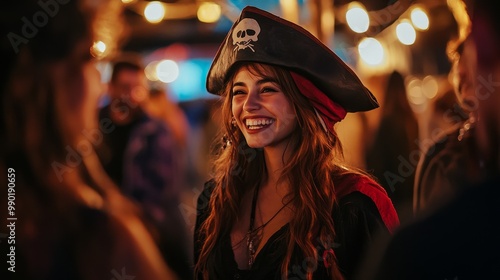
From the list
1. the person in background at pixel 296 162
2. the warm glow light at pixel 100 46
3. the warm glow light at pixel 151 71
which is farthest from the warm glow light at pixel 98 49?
the person in background at pixel 296 162

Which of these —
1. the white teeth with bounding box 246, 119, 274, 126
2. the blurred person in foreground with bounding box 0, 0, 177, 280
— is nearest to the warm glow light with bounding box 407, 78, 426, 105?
the white teeth with bounding box 246, 119, 274, 126

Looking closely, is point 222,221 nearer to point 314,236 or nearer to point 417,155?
point 314,236

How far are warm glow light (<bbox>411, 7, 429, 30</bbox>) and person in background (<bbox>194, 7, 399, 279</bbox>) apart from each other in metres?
0.70

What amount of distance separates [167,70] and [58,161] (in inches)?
28.5

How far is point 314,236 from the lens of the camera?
7.18 ft

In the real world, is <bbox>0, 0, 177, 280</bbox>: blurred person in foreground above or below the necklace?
above

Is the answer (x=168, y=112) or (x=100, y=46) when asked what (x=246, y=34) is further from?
(x=100, y=46)

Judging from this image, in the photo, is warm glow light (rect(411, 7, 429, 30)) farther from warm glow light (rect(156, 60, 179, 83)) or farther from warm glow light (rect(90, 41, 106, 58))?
warm glow light (rect(90, 41, 106, 58))

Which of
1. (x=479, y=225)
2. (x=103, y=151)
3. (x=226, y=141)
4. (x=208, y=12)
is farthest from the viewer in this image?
(x=103, y=151)

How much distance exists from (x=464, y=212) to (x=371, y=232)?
0.81m

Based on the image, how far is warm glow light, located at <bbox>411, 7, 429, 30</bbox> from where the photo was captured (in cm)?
276

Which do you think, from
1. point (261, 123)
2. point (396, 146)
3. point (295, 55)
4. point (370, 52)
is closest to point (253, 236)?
point (261, 123)

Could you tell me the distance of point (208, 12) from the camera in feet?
9.67

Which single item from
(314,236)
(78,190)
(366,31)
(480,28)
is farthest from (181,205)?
(480,28)
